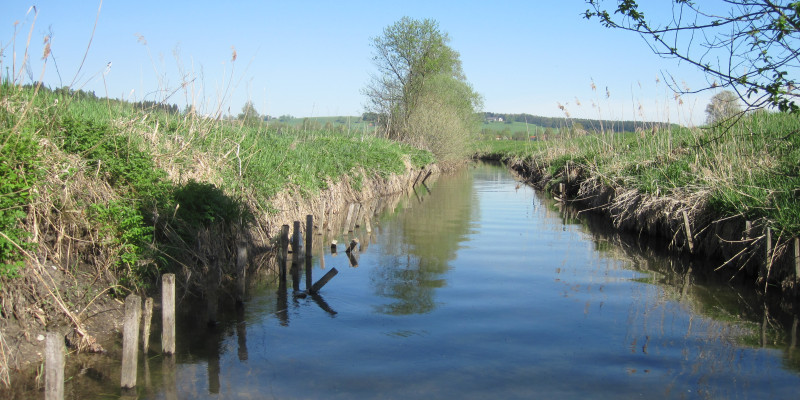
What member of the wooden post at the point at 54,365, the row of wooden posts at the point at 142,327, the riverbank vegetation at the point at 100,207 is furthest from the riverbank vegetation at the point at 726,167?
the riverbank vegetation at the point at 100,207

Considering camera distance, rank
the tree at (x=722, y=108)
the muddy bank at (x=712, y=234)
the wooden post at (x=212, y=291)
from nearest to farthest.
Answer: the wooden post at (x=212, y=291) → the muddy bank at (x=712, y=234) → the tree at (x=722, y=108)

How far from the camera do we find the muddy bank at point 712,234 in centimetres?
816

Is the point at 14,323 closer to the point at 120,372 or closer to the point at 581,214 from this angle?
the point at 120,372

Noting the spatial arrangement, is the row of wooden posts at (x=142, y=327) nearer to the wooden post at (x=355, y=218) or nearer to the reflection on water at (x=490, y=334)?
the reflection on water at (x=490, y=334)

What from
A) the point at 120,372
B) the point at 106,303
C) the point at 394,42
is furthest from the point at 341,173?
the point at 394,42

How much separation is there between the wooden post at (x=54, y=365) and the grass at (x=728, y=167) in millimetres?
6114

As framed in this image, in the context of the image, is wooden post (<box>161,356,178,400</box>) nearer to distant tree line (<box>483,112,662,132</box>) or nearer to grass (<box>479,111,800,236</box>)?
grass (<box>479,111,800,236</box>)

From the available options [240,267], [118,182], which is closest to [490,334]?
[240,267]

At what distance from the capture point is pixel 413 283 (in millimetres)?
9273

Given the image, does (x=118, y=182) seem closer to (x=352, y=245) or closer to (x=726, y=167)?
(x=352, y=245)

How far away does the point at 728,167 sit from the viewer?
35.0 feet

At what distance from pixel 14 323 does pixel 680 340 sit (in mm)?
6792

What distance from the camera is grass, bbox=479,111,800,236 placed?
885 cm

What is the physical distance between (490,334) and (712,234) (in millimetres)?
5543
